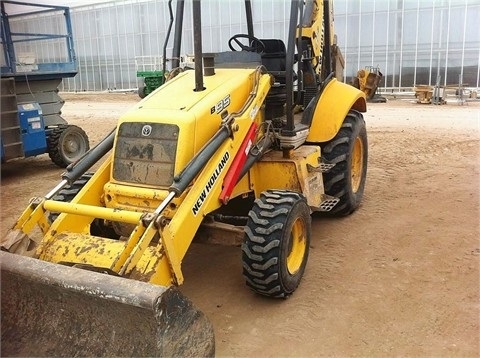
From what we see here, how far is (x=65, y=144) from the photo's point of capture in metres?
9.20

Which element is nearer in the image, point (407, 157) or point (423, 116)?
point (407, 157)

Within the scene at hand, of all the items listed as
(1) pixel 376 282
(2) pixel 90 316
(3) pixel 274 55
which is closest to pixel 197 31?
(3) pixel 274 55

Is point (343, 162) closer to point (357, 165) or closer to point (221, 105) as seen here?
point (357, 165)

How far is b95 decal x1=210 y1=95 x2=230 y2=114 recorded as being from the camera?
4.03 meters

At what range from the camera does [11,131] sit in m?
8.27

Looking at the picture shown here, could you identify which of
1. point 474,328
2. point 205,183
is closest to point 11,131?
point 205,183

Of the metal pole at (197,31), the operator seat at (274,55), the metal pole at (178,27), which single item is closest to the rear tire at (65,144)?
the metal pole at (178,27)

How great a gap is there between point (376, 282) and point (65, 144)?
6649 mm

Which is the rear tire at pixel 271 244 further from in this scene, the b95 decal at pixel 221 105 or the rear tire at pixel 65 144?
the rear tire at pixel 65 144

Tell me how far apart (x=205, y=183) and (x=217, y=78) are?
1206 mm

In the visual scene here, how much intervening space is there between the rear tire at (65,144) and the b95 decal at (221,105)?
5531 millimetres

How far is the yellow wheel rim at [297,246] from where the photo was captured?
4.09 meters

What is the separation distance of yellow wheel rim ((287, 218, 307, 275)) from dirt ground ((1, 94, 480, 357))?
0.20 metres

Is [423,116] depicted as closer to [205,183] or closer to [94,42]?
[205,183]
